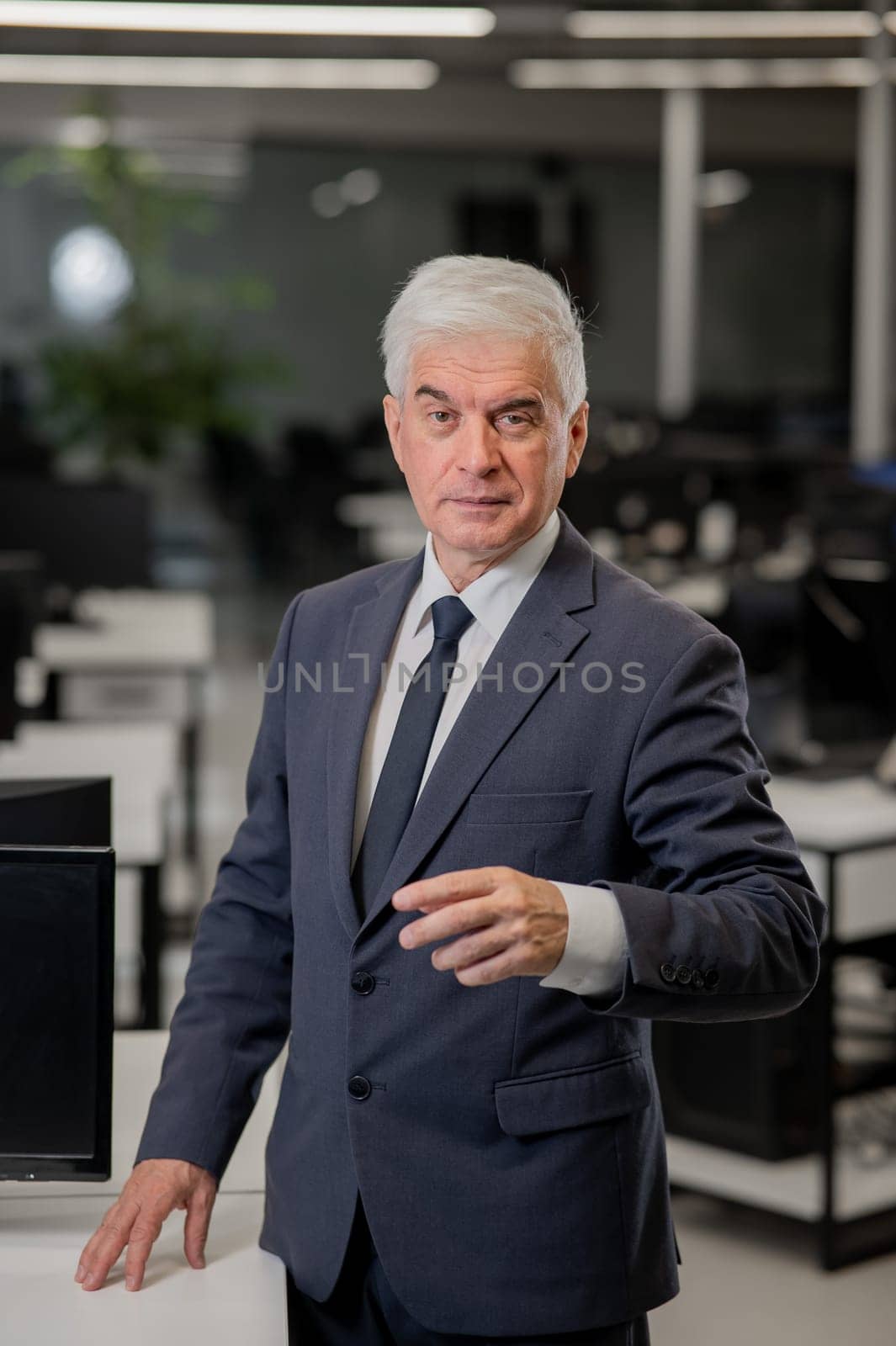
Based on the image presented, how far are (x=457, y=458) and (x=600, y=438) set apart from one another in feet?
22.1

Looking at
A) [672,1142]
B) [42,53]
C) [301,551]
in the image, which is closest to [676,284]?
[301,551]

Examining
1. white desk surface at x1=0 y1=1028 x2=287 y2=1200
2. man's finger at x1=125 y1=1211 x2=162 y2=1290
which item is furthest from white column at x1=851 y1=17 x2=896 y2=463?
man's finger at x1=125 y1=1211 x2=162 y2=1290

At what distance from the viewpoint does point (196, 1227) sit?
1.40 m

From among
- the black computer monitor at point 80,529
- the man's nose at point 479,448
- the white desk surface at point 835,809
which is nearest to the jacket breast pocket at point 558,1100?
the man's nose at point 479,448

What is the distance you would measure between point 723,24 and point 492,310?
772 centimetres

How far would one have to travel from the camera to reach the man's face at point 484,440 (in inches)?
52.2

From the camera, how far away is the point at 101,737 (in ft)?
12.1

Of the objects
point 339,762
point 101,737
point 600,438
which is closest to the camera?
point 339,762

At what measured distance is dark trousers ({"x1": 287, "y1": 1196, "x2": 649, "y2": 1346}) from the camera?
1.34m

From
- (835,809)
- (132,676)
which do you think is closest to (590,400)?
(835,809)

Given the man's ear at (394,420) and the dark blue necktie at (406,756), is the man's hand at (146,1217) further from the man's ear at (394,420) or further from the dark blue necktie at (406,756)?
the man's ear at (394,420)

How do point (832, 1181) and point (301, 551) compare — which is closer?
point (832, 1181)

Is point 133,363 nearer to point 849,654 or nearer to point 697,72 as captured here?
point 697,72

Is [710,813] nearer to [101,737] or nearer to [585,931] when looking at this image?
[585,931]
